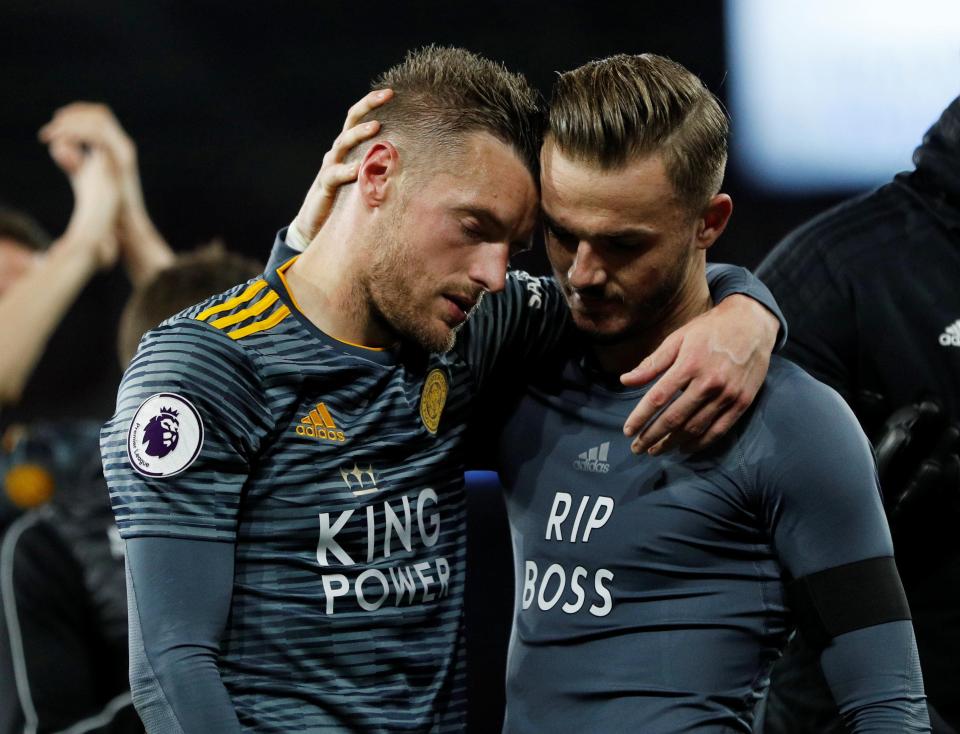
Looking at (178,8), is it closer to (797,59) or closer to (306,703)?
(797,59)

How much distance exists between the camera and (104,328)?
14.2 feet

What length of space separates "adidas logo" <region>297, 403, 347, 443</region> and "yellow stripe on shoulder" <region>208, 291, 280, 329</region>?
129mm

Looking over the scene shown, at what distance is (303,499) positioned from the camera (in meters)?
1.44

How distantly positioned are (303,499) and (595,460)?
38 centimetres

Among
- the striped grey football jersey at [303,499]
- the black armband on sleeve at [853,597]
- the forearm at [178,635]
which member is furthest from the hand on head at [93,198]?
the black armband on sleeve at [853,597]

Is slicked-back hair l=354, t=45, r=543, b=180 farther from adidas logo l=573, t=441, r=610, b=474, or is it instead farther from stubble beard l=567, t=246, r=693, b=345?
adidas logo l=573, t=441, r=610, b=474

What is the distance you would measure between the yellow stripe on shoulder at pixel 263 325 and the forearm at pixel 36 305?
2.83 metres

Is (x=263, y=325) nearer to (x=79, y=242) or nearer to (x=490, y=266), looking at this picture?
(x=490, y=266)

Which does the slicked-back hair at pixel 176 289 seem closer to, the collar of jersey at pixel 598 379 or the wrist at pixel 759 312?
the collar of jersey at pixel 598 379

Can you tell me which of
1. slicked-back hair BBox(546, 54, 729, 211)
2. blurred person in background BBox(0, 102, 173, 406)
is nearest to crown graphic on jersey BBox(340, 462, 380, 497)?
slicked-back hair BBox(546, 54, 729, 211)

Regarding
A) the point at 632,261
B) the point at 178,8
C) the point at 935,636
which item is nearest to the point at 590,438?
the point at 632,261

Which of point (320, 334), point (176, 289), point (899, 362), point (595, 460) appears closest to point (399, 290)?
point (320, 334)

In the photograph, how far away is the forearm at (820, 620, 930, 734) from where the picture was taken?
1430mm

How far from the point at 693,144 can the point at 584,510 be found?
46cm
